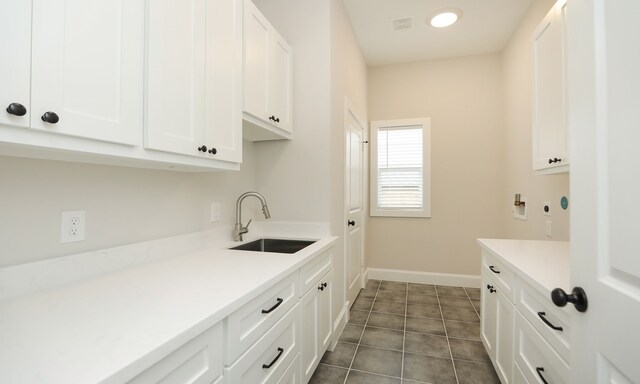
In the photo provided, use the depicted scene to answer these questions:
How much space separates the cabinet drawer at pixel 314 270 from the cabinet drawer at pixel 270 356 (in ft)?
0.48

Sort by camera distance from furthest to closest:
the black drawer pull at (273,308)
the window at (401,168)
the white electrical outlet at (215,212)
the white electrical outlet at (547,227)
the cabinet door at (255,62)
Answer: the window at (401,168) < the white electrical outlet at (547,227) < the white electrical outlet at (215,212) < the cabinet door at (255,62) < the black drawer pull at (273,308)

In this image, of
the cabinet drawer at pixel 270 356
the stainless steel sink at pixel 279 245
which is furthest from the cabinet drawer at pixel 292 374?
the stainless steel sink at pixel 279 245

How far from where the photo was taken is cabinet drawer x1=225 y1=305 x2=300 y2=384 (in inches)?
38.9

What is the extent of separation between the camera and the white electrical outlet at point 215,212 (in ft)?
5.97

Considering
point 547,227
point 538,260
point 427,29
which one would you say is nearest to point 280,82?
point 538,260

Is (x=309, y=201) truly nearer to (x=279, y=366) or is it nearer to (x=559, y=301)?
(x=279, y=366)

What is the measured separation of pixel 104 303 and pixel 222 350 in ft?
1.27

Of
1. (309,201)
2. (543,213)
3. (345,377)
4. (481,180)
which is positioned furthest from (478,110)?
(345,377)

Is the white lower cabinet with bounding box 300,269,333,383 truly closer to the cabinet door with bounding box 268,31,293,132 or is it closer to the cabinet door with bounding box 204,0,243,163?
the cabinet door with bounding box 204,0,243,163

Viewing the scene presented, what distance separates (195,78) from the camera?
1.25 m

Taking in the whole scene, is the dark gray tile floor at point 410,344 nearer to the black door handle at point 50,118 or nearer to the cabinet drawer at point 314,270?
the cabinet drawer at point 314,270

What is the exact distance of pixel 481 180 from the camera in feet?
11.7

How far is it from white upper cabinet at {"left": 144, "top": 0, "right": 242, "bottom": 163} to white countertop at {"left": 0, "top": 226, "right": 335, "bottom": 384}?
0.52 meters

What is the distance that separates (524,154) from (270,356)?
A: 9.63ft
